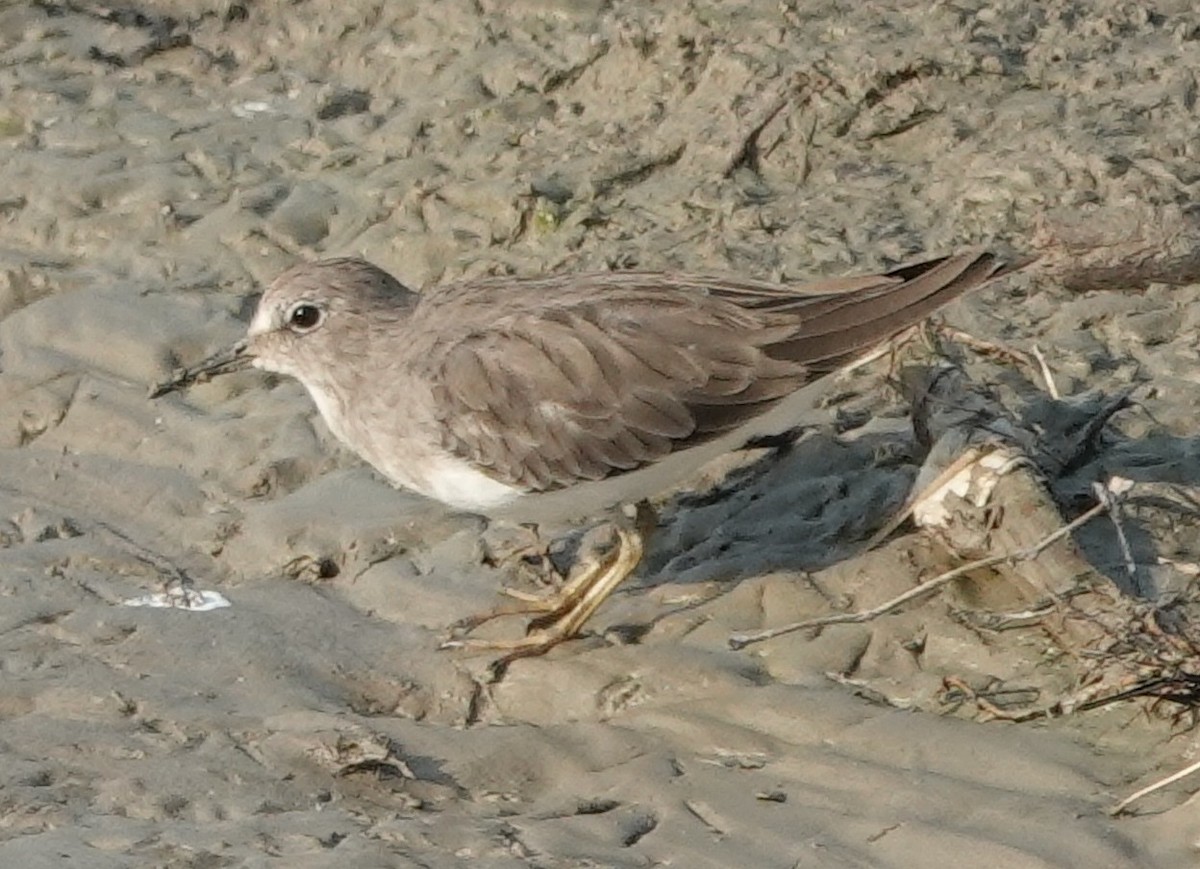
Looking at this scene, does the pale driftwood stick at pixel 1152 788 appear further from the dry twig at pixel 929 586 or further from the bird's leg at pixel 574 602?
the bird's leg at pixel 574 602

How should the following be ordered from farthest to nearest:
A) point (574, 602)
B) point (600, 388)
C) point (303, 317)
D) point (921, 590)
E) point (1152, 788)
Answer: point (303, 317)
point (574, 602)
point (600, 388)
point (921, 590)
point (1152, 788)

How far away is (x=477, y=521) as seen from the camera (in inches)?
297

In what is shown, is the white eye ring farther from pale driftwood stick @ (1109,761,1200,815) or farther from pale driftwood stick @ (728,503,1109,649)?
pale driftwood stick @ (1109,761,1200,815)

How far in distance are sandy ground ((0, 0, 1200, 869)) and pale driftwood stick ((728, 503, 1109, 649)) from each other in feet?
0.29

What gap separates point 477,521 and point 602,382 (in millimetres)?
891

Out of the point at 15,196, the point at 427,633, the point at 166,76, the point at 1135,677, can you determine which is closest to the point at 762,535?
the point at 427,633

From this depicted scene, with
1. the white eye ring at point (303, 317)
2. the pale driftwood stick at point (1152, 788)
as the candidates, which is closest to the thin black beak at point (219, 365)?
the white eye ring at point (303, 317)

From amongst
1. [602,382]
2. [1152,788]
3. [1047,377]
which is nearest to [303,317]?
[602,382]

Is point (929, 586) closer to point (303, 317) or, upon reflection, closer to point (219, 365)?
point (303, 317)

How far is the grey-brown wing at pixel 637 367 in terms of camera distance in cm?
687

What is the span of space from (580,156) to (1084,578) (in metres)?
3.68

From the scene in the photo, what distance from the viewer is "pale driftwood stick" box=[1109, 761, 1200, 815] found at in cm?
538

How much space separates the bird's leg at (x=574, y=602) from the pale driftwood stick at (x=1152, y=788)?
1961mm

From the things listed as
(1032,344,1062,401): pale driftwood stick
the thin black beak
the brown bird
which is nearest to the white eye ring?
the thin black beak
